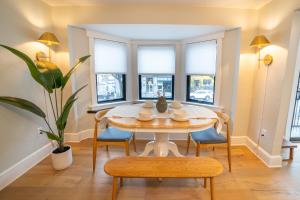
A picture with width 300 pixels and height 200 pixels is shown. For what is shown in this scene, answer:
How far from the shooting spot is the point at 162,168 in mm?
1507

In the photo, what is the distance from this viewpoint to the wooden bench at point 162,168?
1446 mm

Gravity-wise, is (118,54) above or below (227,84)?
above

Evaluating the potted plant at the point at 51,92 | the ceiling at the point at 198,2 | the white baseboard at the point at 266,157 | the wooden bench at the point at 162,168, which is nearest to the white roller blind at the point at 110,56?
the ceiling at the point at 198,2

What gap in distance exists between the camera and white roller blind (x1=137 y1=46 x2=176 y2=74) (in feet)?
11.5

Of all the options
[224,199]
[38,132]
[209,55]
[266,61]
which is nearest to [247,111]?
A: [266,61]

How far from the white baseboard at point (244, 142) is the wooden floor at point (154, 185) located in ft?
0.33

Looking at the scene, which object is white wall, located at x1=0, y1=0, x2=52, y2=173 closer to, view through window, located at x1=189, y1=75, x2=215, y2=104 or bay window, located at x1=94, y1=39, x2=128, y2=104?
bay window, located at x1=94, y1=39, x2=128, y2=104

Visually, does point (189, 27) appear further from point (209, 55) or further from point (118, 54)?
point (118, 54)

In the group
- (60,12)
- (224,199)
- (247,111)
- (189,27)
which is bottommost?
(224,199)

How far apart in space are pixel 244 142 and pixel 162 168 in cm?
208

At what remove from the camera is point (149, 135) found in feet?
10.4

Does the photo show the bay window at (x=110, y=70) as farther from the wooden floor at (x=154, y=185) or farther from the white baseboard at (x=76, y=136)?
the wooden floor at (x=154, y=185)

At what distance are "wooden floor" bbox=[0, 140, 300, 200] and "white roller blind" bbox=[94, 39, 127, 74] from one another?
1.79m

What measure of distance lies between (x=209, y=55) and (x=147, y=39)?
1.33 m
